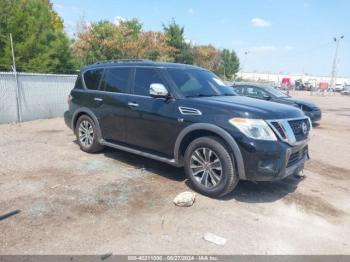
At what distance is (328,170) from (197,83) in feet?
10.9

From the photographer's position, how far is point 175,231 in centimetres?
376

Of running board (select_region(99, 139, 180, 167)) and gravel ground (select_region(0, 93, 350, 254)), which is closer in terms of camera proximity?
gravel ground (select_region(0, 93, 350, 254))

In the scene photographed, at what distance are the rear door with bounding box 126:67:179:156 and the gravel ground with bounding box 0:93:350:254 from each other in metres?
0.61

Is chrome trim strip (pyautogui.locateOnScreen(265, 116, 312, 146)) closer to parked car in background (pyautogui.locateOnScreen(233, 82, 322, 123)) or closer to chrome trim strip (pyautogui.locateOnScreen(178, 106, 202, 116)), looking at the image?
chrome trim strip (pyautogui.locateOnScreen(178, 106, 202, 116))

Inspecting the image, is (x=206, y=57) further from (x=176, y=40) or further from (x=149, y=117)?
(x=149, y=117)

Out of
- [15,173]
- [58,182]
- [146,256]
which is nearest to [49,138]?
[15,173]

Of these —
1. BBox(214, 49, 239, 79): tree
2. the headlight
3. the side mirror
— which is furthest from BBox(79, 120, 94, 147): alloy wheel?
BBox(214, 49, 239, 79): tree

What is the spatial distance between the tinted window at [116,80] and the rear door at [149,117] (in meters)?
0.24

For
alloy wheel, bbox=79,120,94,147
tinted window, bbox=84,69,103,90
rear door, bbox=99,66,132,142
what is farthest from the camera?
alloy wheel, bbox=79,120,94,147

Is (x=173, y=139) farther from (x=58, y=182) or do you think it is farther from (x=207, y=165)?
(x=58, y=182)

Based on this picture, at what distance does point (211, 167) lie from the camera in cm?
466

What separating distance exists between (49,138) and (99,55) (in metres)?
13.4

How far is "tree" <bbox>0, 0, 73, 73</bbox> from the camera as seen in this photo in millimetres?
16031

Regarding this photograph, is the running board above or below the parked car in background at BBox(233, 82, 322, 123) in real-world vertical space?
below
